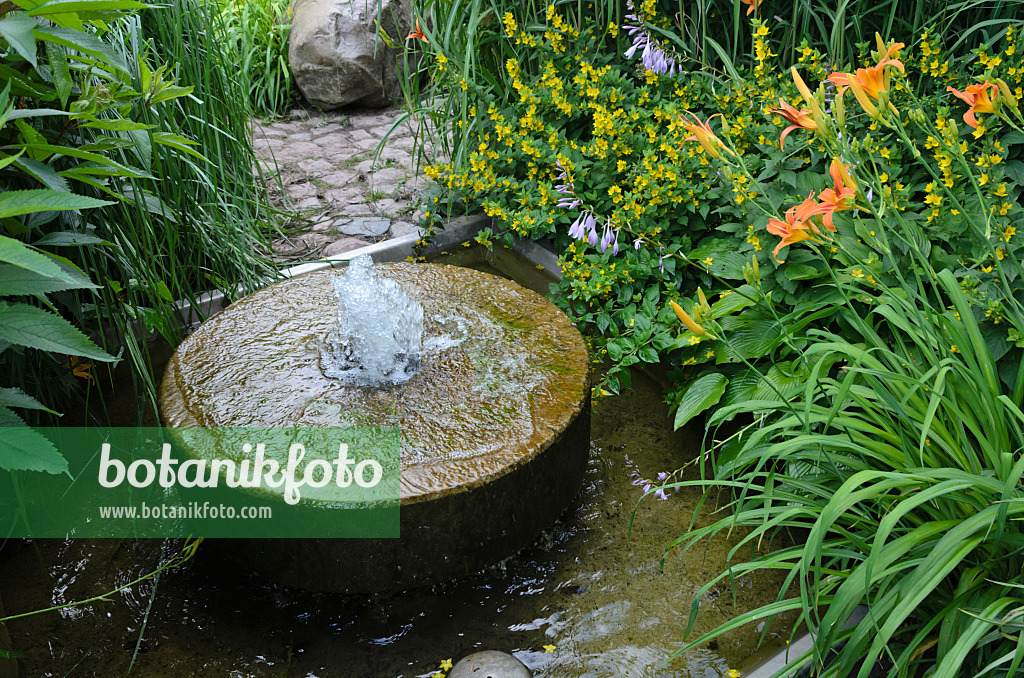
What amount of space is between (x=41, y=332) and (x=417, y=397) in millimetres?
964

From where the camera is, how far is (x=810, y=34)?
3.10 m

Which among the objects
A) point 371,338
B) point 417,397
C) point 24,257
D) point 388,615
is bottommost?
point 388,615

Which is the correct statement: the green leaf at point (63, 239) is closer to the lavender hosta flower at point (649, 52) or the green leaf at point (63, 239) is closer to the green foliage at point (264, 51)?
the lavender hosta flower at point (649, 52)

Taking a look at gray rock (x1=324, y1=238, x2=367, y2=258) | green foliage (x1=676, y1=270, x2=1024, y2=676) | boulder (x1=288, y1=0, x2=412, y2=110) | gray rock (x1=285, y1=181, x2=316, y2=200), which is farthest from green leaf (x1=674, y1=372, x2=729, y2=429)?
boulder (x1=288, y1=0, x2=412, y2=110)

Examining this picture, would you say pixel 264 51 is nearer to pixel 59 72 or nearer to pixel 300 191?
pixel 300 191

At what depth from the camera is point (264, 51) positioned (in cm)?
585

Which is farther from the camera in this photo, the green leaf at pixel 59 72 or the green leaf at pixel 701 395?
the green leaf at pixel 701 395

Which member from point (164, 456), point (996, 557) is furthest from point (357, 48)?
point (996, 557)

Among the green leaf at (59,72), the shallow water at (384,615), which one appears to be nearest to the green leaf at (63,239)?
the green leaf at (59,72)

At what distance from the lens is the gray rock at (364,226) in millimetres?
3906

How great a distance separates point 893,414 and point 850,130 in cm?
143

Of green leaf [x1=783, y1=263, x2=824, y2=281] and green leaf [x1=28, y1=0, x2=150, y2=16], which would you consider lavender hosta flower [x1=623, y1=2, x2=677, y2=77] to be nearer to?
green leaf [x1=783, y1=263, x2=824, y2=281]

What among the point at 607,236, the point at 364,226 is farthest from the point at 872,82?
the point at 364,226

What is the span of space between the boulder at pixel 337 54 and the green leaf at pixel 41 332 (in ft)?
15.0
